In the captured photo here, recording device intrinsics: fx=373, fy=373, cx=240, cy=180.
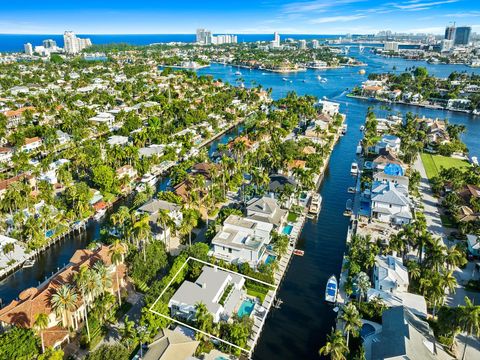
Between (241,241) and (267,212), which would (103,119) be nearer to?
(267,212)

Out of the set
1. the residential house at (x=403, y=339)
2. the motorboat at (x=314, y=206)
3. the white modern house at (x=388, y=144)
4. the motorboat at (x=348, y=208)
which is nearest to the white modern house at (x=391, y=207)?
the motorboat at (x=348, y=208)

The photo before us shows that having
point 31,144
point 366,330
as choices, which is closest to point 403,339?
point 366,330

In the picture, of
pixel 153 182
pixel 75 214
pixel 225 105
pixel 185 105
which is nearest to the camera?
pixel 75 214

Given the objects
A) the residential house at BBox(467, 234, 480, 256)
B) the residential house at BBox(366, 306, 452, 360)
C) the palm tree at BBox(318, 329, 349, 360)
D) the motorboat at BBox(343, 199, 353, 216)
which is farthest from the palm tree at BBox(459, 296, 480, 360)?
the motorboat at BBox(343, 199, 353, 216)

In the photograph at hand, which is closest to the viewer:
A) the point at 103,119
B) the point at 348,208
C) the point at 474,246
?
the point at 474,246

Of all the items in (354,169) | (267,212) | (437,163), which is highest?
(267,212)

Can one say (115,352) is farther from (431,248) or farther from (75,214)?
(431,248)

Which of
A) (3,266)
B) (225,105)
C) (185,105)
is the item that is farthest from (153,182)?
(225,105)
